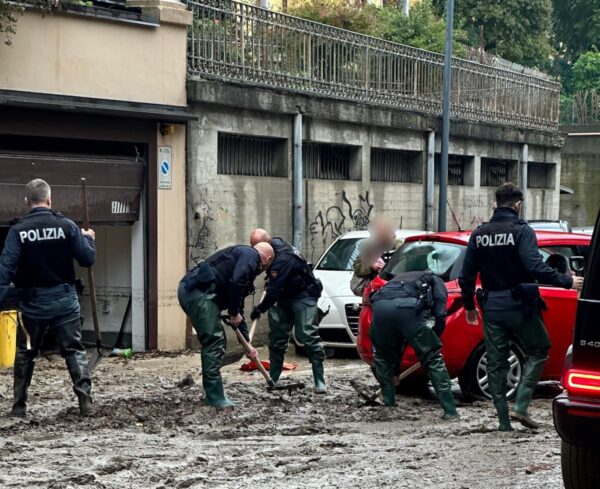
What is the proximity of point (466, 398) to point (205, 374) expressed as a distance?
253 cm

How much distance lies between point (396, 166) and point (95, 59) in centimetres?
857

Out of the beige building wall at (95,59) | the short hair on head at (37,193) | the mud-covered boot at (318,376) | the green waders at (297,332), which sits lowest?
the mud-covered boot at (318,376)

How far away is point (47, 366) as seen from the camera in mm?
14750

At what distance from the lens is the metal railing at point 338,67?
18281 mm

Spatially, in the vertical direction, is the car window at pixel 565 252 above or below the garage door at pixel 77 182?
below

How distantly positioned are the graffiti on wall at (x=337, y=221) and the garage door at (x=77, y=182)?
425 centimetres

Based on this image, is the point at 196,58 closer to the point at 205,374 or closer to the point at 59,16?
the point at 59,16

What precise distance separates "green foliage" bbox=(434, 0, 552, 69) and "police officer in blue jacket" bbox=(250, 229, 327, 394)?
33.7 m

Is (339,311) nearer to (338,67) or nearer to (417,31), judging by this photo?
(338,67)

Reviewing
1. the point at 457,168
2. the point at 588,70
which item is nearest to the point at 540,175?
the point at 457,168

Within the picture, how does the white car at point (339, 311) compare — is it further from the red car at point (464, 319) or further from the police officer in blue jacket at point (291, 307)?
the red car at point (464, 319)

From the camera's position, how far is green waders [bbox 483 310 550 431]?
32.1ft

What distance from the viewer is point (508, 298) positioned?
977cm

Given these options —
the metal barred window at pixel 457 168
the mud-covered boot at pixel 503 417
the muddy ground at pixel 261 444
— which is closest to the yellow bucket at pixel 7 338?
the muddy ground at pixel 261 444
